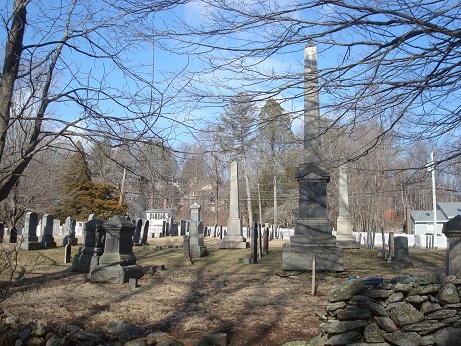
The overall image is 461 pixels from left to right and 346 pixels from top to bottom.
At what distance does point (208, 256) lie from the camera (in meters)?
16.5

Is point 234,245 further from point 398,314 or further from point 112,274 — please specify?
point 398,314

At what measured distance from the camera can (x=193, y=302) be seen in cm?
792

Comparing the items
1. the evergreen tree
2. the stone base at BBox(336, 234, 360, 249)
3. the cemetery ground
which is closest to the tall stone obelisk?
the cemetery ground

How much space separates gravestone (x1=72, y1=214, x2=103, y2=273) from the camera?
39.2 ft

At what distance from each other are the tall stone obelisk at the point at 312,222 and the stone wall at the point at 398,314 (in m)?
4.94

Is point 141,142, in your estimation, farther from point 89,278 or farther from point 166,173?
point 89,278

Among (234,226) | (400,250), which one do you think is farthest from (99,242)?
(234,226)

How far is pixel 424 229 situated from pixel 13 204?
1391 inches

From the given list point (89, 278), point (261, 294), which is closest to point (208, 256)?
point (89, 278)

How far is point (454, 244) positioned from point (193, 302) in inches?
197

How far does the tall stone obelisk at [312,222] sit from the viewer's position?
10180 millimetres

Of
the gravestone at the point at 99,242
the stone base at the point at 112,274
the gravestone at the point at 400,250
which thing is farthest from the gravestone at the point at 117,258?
the gravestone at the point at 400,250

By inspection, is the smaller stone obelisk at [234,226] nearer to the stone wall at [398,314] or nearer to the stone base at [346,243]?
the stone base at [346,243]

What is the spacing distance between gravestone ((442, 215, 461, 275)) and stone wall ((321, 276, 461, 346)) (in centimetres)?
308
